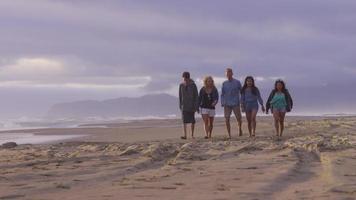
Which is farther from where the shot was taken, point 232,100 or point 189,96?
point 189,96

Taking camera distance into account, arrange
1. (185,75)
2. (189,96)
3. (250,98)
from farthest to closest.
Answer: (189,96) → (185,75) → (250,98)

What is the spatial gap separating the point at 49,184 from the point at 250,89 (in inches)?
333

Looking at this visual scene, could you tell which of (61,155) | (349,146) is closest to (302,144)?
(349,146)

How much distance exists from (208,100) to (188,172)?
7049mm

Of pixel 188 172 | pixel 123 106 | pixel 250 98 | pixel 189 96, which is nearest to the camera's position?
pixel 188 172

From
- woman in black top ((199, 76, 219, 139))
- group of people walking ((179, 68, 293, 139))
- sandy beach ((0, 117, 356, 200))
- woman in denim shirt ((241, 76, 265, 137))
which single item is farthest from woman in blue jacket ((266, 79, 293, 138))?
sandy beach ((0, 117, 356, 200))

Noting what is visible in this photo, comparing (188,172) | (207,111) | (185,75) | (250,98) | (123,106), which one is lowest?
(188,172)

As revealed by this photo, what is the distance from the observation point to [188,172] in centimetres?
859

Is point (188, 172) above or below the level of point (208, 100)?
below

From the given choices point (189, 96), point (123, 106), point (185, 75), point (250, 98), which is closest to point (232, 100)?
point (250, 98)

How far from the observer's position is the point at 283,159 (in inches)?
396

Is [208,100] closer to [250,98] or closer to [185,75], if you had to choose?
[185,75]

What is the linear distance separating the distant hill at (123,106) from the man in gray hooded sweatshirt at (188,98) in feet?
192

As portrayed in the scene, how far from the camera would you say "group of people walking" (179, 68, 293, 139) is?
15359 mm
